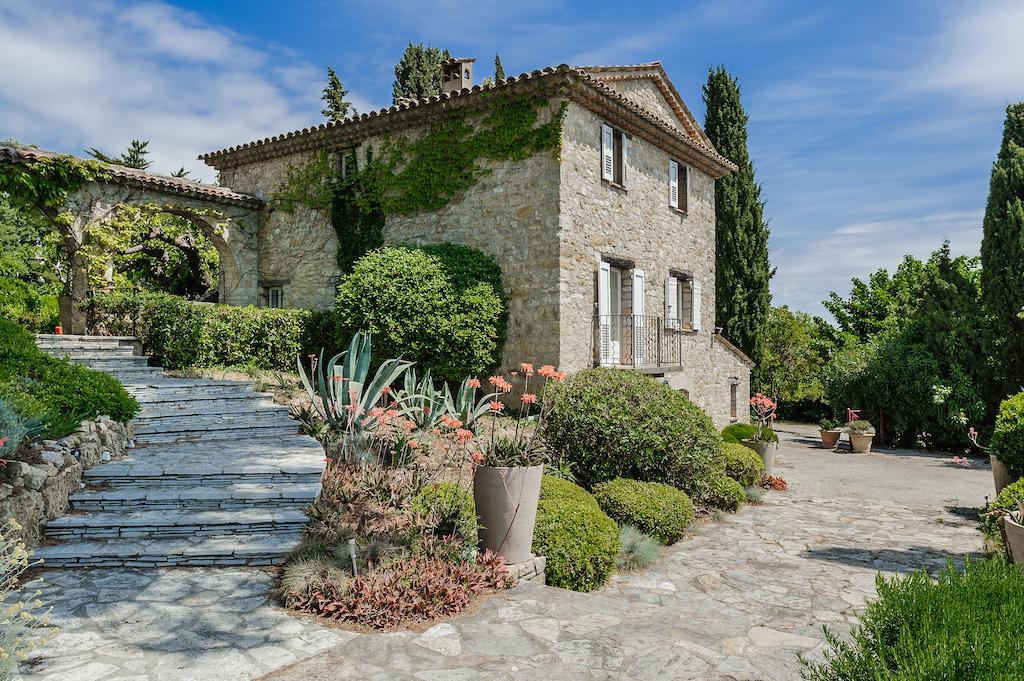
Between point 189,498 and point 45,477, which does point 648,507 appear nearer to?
point 189,498

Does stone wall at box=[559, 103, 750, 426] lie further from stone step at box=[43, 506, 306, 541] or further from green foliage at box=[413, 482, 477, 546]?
stone step at box=[43, 506, 306, 541]

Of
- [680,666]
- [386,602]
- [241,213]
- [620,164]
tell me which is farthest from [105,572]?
[241,213]

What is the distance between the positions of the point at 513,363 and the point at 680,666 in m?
8.63

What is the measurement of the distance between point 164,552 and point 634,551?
4.31 meters

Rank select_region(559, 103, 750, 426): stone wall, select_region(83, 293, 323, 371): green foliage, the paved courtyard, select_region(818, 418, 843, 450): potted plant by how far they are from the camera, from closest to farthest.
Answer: the paved courtyard
select_region(83, 293, 323, 371): green foliage
select_region(559, 103, 750, 426): stone wall
select_region(818, 418, 843, 450): potted plant

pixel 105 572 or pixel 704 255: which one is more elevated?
pixel 704 255

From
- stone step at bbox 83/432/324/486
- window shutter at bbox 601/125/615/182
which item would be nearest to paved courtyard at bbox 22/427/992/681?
stone step at bbox 83/432/324/486

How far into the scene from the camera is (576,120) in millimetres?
12305

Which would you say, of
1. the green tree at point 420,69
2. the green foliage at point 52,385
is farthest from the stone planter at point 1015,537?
the green tree at point 420,69

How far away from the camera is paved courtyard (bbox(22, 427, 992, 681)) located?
3.68 meters

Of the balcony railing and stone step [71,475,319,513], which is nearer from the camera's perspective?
stone step [71,475,319,513]

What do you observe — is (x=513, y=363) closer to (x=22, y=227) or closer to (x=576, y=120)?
(x=576, y=120)

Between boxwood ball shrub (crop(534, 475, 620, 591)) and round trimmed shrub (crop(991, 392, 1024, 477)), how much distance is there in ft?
18.7

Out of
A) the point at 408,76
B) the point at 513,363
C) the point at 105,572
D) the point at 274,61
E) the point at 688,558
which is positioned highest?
the point at 408,76
